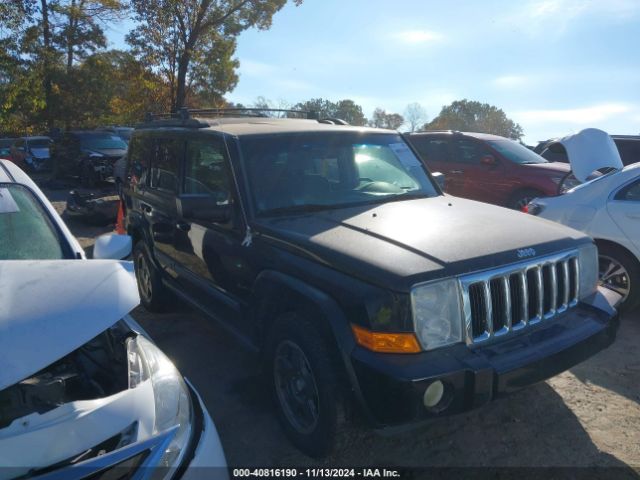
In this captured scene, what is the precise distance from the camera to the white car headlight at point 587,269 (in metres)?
3.16

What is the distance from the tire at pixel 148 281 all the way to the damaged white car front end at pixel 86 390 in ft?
8.31

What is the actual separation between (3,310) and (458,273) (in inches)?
79.7

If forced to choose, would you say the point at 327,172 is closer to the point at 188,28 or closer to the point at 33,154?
the point at 188,28

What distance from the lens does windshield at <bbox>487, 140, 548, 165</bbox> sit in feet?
30.2

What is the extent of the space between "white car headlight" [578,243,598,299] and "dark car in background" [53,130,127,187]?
13877 mm

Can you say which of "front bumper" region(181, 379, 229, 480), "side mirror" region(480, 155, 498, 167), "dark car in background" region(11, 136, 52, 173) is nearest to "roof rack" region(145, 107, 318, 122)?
"front bumper" region(181, 379, 229, 480)

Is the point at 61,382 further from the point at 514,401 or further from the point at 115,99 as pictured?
the point at 115,99

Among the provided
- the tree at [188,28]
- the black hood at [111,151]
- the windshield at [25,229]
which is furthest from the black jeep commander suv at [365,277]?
the tree at [188,28]

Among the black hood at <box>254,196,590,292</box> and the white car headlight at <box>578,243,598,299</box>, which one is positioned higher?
the black hood at <box>254,196,590,292</box>

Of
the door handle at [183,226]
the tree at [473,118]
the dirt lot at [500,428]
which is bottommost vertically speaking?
the dirt lot at [500,428]

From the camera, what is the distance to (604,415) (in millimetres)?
3311

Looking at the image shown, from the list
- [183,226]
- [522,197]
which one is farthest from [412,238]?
[522,197]

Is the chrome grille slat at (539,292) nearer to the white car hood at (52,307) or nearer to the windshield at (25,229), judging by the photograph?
the white car hood at (52,307)

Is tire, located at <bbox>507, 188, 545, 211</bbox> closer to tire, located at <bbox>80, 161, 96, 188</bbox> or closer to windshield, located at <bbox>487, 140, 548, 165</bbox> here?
windshield, located at <bbox>487, 140, 548, 165</bbox>
